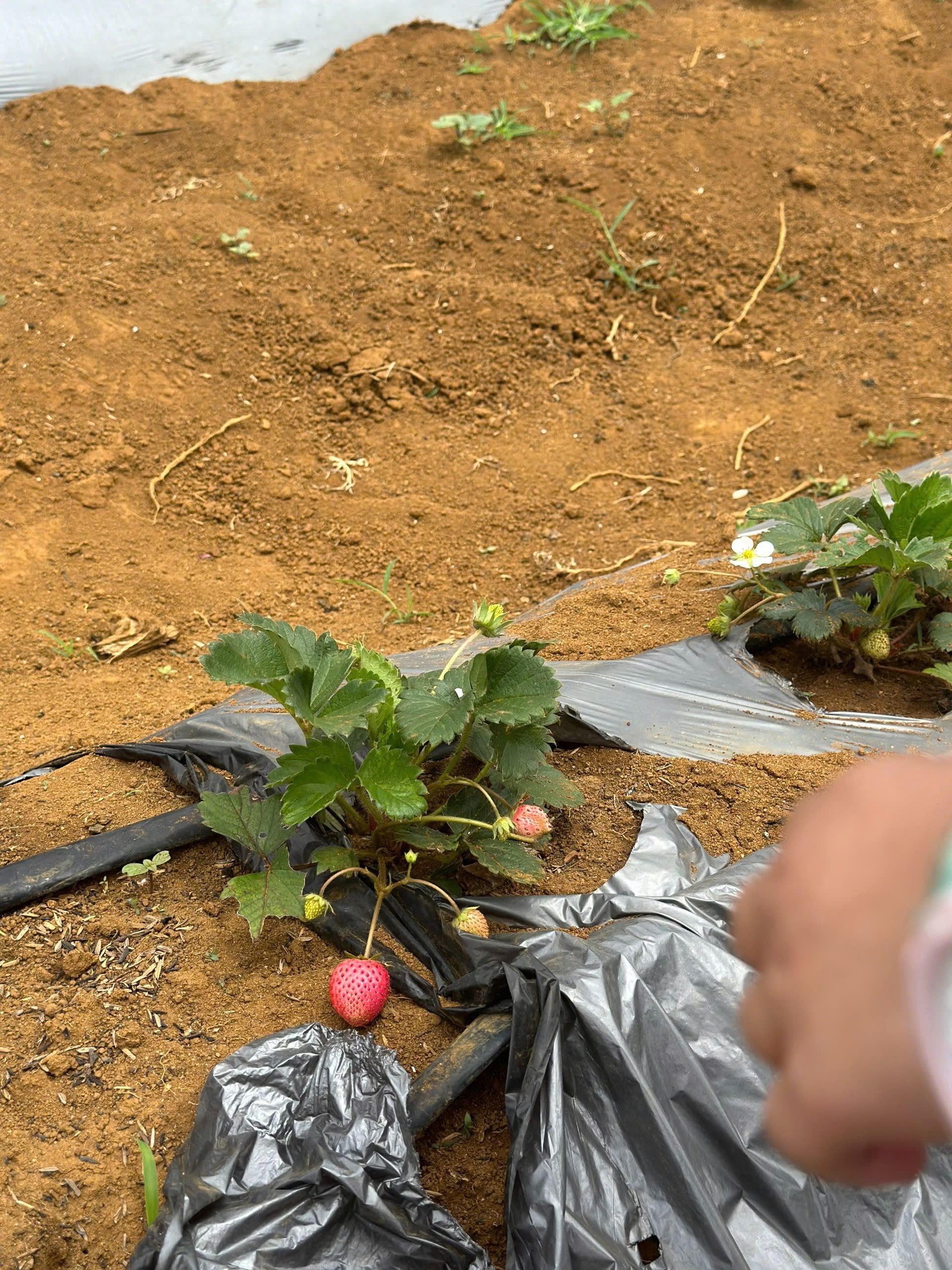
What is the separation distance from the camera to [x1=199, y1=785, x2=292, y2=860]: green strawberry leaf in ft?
5.99

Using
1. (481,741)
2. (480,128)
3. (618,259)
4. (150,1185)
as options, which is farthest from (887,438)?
(150,1185)

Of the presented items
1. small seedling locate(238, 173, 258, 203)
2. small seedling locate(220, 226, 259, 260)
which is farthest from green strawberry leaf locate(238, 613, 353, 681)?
small seedling locate(238, 173, 258, 203)

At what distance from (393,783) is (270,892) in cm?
33

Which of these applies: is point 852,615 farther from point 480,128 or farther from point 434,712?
point 480,128

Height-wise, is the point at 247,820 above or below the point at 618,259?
above

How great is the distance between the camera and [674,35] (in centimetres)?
584

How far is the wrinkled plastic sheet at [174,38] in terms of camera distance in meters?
5.21

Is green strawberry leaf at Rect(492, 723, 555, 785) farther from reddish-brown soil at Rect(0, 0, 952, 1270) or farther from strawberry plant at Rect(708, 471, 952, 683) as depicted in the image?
strawberry plant at Rect(708, 471, 952, 683)

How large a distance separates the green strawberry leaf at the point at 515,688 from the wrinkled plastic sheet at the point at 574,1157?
1.38 ft

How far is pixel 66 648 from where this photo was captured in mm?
3217

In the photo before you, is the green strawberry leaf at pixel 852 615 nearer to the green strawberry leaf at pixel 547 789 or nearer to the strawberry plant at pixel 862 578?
the strawberry plant at pixel 862 578

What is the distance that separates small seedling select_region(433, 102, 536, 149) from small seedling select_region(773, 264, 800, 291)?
156 cm

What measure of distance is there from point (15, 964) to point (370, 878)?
2.27ft

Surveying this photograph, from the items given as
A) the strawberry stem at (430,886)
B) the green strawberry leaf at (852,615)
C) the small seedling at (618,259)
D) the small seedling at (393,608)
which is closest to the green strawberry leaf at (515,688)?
the strawberry stem at (430,886)
